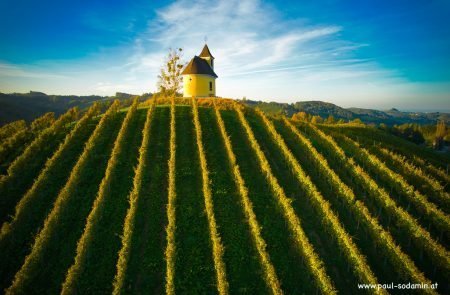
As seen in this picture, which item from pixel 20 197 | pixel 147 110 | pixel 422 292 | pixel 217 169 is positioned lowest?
pixel 422 292

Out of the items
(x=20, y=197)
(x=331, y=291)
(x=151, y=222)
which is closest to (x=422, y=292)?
(x=331, y=291)

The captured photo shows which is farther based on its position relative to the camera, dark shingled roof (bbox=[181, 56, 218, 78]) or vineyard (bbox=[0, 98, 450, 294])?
dark shingled roof (bbox=[181, 56, 218, 78])

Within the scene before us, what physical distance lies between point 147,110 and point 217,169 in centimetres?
1660

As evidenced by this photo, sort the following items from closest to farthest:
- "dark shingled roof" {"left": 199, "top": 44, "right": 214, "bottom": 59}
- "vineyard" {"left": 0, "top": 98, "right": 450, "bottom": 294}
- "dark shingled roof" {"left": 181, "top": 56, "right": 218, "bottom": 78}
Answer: "vineyard" {"left": 0, "top": 98, "right": 450, "bottom": 294}, "dark shingled roof" {"left": 181, "top": 56, "right": 218, "bottom": 78}, "dark shingled roof" {"left": 199, "top": 44, "right": 214, "bottom": 59}

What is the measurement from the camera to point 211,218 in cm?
1656

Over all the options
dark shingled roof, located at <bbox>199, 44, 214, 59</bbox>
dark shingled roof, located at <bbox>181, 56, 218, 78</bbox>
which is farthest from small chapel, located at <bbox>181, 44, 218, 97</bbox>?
dark shingled roof, located at <bbox>199, 44, 214, 59</bbox>

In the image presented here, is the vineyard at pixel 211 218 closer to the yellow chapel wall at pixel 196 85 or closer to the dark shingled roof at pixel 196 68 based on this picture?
the yellow chapel wall at pixel 196 85

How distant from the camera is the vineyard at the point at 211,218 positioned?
45.8 feet

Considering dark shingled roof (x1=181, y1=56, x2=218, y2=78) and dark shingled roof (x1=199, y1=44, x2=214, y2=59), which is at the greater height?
dark shingled roof (x1=199, y1=44, x2=214, y2=59)

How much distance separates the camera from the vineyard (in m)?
14.0

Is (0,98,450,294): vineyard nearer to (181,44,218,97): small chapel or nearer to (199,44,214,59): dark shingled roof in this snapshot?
(181,44,218,97): small chapel

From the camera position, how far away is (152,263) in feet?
48.2

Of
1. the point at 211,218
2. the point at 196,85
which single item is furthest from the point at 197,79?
the point at 211,218

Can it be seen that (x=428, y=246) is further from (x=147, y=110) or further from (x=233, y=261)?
(x=147, y=110)
